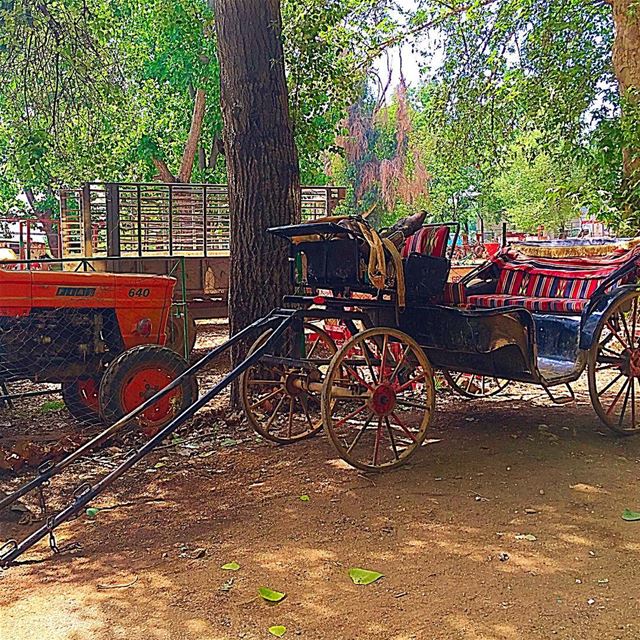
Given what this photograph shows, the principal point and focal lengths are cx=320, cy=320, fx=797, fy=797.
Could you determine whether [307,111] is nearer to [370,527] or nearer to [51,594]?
[370,527]

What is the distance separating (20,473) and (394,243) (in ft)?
10.7

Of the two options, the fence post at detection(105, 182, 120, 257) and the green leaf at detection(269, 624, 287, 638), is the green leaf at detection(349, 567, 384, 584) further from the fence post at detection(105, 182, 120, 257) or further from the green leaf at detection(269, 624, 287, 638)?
the fence post at detection(105, 182, 120, 257)

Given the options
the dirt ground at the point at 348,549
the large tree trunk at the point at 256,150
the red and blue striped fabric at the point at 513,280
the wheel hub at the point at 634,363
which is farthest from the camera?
the red and blue striped fabric at the point at 513,280

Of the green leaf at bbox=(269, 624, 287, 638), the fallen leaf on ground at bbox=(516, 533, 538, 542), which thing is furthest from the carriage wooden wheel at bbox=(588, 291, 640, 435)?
the green leaf at bbox=(269, 624, 287, 638)

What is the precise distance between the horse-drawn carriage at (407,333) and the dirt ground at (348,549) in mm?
421

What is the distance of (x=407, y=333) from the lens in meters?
6.26

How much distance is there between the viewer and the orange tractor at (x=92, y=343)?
7.00 m

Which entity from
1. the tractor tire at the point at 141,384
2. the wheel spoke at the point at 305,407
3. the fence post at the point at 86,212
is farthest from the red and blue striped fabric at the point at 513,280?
the fence post at the point at 86,212

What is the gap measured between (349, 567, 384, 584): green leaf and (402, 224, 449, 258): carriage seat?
2.60 metres

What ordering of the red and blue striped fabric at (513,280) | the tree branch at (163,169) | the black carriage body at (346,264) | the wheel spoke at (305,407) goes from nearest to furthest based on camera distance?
the black carriage body at (346,264), the wheel spoke at (305,407), the red and blue striped fabric at (513,280), the tree branch at (163,169)

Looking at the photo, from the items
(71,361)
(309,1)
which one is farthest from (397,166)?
(71,361)

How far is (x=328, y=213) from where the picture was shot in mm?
14492

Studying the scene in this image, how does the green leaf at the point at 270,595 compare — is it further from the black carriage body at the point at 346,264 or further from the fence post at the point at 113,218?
the fence post at the point at 113,218

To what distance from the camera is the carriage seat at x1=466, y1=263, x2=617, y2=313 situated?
6.90m
